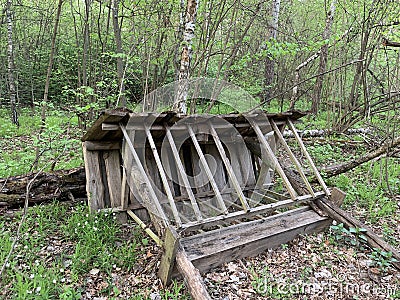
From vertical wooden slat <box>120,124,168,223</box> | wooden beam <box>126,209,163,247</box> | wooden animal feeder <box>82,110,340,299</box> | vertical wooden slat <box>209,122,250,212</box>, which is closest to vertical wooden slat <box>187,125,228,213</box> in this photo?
wooden animal feeder <box>82,110,340,299</box>

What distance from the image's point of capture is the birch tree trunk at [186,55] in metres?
5.27

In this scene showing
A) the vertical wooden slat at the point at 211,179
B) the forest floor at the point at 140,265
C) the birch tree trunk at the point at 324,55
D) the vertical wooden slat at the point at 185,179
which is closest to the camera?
the forest floor at the point at 140,265

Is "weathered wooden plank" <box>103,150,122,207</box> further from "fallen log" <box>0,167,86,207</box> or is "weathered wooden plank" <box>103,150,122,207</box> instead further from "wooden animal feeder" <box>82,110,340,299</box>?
"fallen log" <box>0,167,86,207</box>

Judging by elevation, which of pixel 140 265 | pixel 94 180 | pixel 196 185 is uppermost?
pixel 94 180

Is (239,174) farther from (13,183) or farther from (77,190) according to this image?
(13,183)

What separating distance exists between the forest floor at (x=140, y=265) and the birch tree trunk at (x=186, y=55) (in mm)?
2587

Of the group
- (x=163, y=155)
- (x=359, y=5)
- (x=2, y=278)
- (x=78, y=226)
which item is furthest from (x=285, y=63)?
(x=2, y=278)

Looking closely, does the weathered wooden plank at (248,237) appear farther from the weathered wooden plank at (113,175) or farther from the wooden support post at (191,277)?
the weathered wooden plank at (113,175)

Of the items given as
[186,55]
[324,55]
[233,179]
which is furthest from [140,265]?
[324,55]

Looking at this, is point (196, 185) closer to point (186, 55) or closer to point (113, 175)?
point (113, 175)

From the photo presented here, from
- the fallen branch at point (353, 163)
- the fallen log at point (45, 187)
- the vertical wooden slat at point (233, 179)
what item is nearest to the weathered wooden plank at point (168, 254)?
the vertical wooden slat at point (233, 179)

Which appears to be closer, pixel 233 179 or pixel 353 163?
pixel 233 179

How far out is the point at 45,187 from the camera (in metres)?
4.34

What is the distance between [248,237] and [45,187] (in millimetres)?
2977
